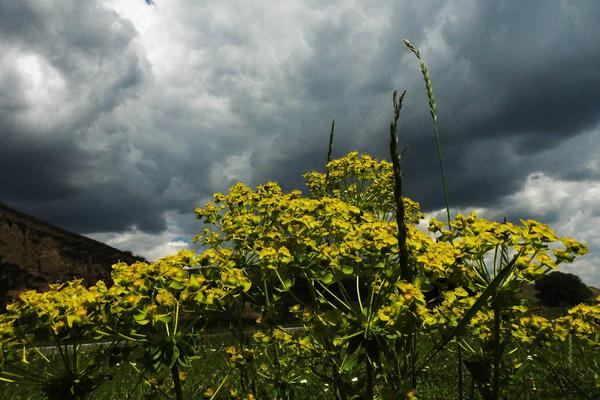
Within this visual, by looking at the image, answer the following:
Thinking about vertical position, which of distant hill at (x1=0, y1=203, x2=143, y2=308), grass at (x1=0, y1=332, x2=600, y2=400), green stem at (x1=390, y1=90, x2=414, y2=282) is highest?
distant hill at (x1=0, y1=203, x2=143, y2=308)

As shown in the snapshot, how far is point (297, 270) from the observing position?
10.6ft

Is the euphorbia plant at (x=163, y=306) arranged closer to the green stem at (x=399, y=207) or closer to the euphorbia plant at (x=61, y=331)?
the euphorbia plant at (x=61, y=331)

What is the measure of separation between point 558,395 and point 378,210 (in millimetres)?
5742

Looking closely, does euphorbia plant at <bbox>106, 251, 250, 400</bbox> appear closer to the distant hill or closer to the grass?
the grass

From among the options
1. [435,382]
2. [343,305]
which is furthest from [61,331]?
[435,382]

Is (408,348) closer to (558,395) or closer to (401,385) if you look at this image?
(401,385)

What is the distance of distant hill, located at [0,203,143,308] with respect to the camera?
28.0m

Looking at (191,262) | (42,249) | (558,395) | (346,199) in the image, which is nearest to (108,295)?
(191,262)

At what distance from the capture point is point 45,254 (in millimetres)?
30203

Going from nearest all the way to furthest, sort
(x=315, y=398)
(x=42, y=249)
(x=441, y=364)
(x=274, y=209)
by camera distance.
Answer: (x=274, y=209), (x=315, y=398), (x=441, y=364), (x=42, y=249)

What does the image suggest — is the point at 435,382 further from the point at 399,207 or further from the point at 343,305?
the point at 399,207

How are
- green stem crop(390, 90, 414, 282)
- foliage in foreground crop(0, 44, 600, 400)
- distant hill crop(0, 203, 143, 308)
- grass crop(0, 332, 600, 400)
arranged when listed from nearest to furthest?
green stem crop(390, 90, 414, 282)
foliage in foreground crop(0, 44, 600, 400)
grass crop(0, 332, 600, 400)
distant hill crop(0, 203, 143, 308)

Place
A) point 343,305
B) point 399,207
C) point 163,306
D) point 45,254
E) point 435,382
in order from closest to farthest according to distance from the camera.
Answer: point 399,207 < point 163,306 < point 343,305 < point 435,382 < point 45,254

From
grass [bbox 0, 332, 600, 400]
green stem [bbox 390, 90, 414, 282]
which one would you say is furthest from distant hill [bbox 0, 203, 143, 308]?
green stem [bbox 390, 90, 414, 282]
